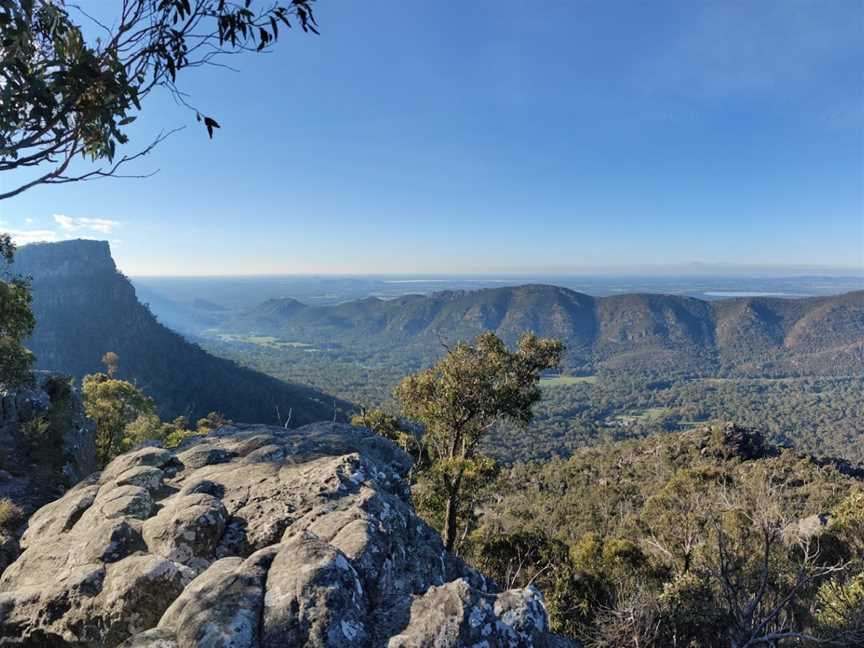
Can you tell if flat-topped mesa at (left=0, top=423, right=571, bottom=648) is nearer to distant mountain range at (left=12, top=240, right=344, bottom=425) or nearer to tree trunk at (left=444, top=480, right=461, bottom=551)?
tree trunk at (left=444, top=480, right=461, bottom=551)

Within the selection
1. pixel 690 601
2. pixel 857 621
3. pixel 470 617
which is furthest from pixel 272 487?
pixel 857 621

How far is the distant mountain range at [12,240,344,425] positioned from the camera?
325 ft

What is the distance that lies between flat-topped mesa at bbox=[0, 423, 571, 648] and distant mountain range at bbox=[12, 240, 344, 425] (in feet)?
279

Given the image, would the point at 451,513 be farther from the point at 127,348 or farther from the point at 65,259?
the point at 65,259

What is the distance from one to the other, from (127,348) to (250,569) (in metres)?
139

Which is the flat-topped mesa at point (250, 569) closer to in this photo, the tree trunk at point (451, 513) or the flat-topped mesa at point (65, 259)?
A: the tree trunk at point (451, 513)

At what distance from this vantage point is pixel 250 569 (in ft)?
15.3

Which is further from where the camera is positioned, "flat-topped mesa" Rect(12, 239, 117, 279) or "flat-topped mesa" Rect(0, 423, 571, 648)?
"flat-topped mesa" Rect(12, 239, 117, 279)

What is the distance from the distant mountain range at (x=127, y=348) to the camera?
99.2 meters

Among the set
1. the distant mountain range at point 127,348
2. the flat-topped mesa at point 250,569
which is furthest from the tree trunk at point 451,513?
the distant mountain range at point 127,348

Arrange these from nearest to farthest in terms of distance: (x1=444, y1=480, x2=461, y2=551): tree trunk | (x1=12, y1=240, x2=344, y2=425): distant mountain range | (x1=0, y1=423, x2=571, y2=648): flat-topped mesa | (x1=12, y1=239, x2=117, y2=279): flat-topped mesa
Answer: (x1=0, y1=423, x2=571, y2=648): flat-topped mesa → (x1=444, y1=480, x2=461, y2=551): tree trunk → (x1=12, y1=240, x2=344, y2=425): distant mountain range → (x1=12, y1=239, x2=117, y2=279): flat-topped mesa

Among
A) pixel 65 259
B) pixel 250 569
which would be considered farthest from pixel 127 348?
pixel 250 569

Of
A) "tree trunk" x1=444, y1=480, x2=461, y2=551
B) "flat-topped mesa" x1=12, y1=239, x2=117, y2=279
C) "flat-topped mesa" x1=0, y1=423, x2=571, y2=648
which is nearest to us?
"flat-topped mesa" x1=0, y1=423, x2=571, y2=648

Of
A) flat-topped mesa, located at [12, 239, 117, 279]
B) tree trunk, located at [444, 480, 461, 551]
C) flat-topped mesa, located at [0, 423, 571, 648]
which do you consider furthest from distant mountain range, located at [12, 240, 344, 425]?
flat-topped mesa, located at [0, 423, 571, 648]
